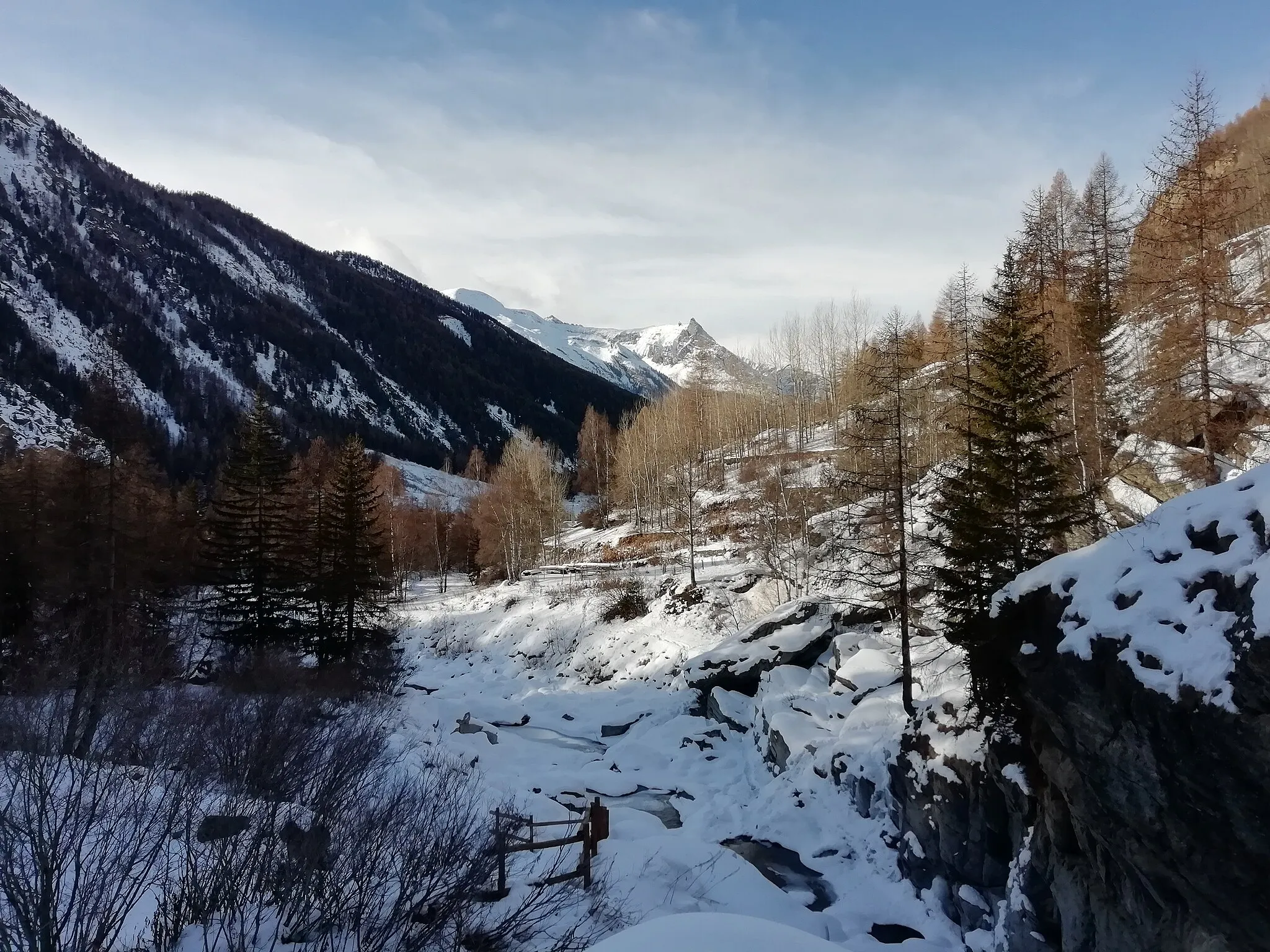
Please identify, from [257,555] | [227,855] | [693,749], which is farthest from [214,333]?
[227,855]

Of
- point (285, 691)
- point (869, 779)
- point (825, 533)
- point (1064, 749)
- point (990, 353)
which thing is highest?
point (990, 353)

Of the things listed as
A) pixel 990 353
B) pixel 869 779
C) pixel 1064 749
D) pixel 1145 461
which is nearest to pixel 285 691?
pixel 869 779

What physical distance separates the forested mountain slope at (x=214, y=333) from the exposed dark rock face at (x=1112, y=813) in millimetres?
104271

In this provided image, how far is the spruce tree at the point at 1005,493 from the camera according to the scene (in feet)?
42.4

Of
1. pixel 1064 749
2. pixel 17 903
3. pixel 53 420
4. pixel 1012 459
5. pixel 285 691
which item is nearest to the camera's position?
pixel 17 903

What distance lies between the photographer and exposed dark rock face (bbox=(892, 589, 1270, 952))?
19.8 ft

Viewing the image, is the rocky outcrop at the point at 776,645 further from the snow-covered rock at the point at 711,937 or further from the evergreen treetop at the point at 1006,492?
the snow-covered rock at the point at 711,937

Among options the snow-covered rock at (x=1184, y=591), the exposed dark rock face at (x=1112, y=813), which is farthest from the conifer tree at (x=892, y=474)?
the snow-covered rock at (x=1184, y=591)

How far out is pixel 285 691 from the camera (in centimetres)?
1756

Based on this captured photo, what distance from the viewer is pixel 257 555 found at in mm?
26672

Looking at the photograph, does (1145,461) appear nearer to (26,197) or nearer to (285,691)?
(285,691)

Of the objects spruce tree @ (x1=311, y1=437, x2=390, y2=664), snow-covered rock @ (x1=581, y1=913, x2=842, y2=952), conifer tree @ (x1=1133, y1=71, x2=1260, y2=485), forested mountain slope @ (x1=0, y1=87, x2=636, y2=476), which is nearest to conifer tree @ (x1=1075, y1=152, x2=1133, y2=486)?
conifer tree @ (x1=1133, y1=71, x2=1260, y2=485)

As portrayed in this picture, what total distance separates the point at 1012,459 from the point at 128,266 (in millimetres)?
182840

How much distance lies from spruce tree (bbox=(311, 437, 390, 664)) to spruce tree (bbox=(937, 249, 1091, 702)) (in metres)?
23.0
